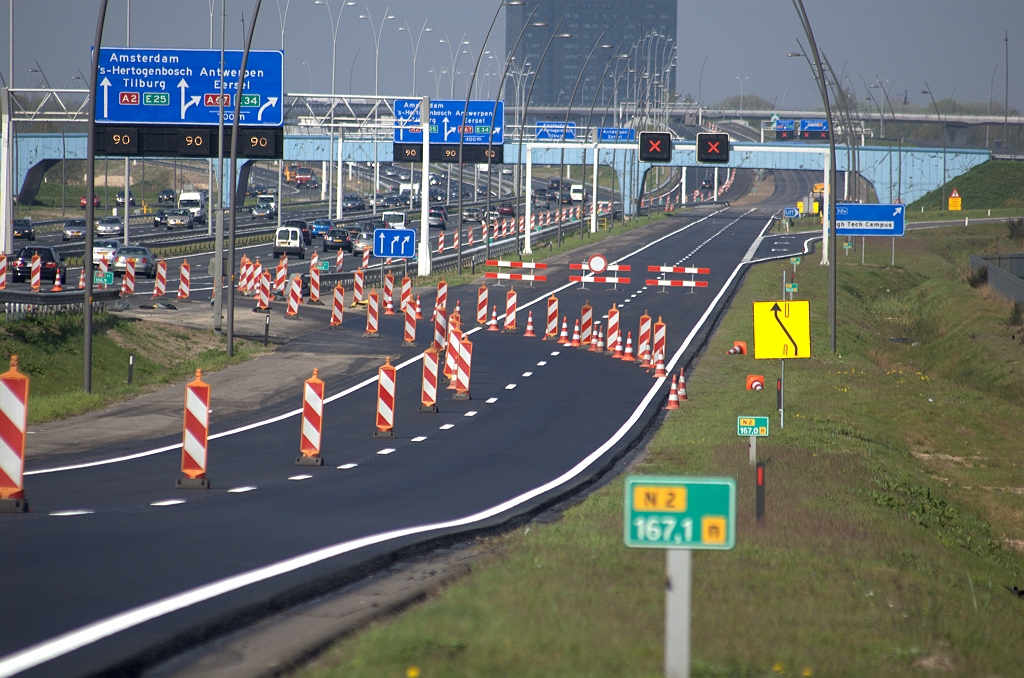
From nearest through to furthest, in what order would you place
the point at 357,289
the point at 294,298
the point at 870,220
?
the point at 294,298 < the point at 357,289 < the point at 870,220

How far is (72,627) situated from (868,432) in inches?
739

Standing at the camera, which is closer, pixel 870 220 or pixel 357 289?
pixel 357 289

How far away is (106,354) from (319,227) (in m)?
55.5

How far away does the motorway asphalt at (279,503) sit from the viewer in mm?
8562

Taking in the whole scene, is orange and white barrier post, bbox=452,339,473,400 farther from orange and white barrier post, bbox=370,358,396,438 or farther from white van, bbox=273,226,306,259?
white van, bbox=273,226,306,259

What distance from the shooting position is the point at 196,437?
15.6 m

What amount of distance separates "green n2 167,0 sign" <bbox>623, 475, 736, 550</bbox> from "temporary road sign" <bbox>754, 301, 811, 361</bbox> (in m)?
14.1

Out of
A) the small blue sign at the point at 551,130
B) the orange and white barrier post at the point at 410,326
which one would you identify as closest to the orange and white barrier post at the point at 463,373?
the orange and white barrier post at the point at 410,326

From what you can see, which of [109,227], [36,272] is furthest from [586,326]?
[109,227]

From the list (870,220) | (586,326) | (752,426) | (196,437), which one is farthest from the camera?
(870,220)

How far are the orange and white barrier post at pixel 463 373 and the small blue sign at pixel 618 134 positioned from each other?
8168cm

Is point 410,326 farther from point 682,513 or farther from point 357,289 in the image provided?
point 682,513

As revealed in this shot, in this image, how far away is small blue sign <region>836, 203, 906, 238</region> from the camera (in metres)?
A: 47.8

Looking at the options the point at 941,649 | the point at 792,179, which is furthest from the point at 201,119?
the point at 792,179
